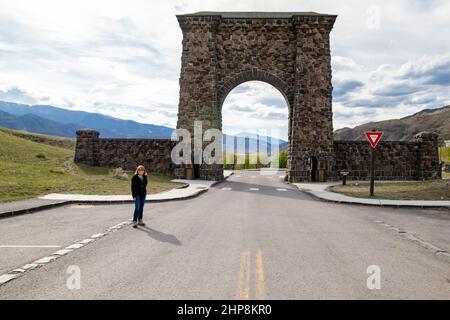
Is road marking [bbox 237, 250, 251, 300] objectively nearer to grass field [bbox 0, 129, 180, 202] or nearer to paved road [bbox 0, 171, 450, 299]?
paved road [bbox 0, 171, 450, 299]

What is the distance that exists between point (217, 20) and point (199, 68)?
4.00 metres

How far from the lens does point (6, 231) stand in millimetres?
10102

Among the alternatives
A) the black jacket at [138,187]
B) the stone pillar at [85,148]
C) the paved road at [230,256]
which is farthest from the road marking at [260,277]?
the stone pillar at [85,148]

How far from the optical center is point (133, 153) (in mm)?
31891

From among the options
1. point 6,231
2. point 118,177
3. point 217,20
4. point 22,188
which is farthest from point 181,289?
point 217,20

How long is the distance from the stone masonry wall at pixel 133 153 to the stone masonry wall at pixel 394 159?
13808 millimetres

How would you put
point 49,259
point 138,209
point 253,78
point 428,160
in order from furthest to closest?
point 428,160
point 253,78
point 138,209
point 49,259

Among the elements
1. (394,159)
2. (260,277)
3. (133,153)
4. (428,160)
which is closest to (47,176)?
(133,153)

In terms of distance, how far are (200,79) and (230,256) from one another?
24.2 metres

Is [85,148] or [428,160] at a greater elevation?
[85,148]

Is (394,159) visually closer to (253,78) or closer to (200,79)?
(253,78)

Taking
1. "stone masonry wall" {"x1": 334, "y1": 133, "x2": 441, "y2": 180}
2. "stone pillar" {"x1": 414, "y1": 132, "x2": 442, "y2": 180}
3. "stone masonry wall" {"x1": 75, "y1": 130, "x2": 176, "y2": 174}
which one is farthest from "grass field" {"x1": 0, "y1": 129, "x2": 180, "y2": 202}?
"stone pillar" {"x1": 414, "y1": 132, "x2": 442, "y2": 180}
